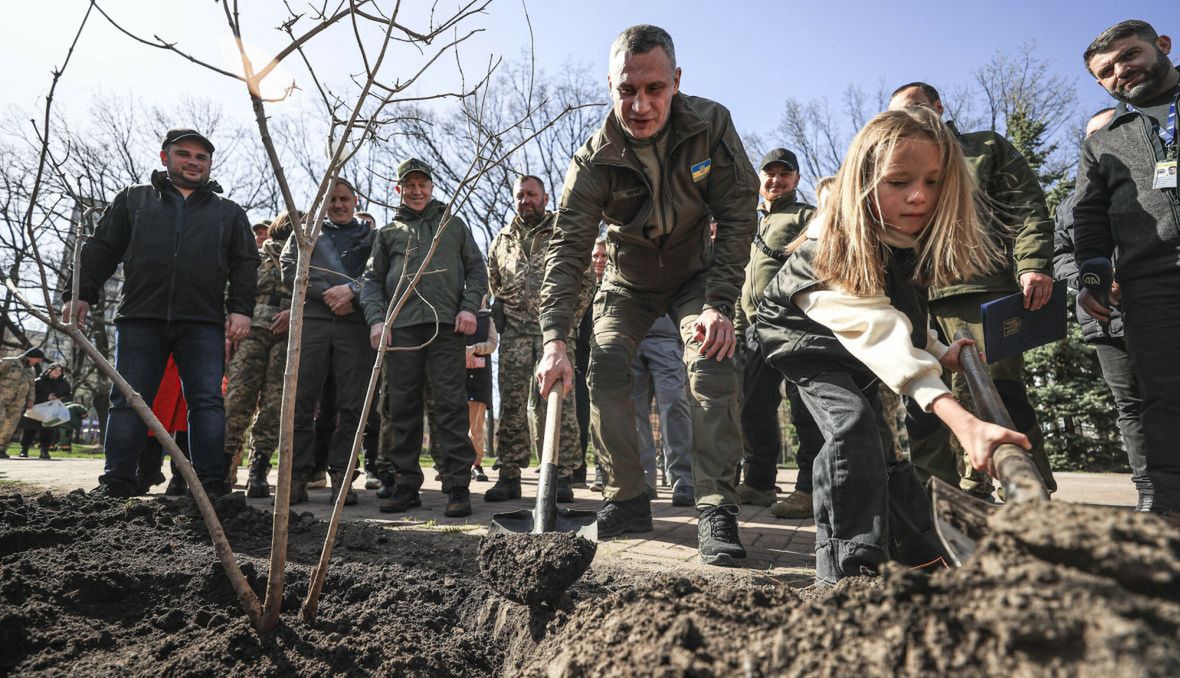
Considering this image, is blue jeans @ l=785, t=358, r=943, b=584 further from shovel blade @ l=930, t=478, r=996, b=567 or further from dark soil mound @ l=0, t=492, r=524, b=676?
dark soil mound @ l=0, t=492, r=524, b=676

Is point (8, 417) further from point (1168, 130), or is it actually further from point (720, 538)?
point (1168, 130)

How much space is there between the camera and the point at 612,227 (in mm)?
3551

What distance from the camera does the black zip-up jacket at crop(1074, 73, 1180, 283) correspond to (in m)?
3.18

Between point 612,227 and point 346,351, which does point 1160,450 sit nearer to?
point 612,227

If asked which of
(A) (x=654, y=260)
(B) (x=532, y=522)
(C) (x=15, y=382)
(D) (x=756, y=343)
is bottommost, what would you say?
(B) (x=532, y=522)

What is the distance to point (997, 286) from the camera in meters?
3.55

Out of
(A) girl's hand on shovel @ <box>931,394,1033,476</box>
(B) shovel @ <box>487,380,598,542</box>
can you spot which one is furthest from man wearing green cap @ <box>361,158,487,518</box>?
(A) girl's hand on shovel @ <box>931,394,1033,476</box>

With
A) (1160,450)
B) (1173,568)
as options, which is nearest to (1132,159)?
(1160,450)

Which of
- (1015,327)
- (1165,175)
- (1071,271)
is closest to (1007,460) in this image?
(1015,327)

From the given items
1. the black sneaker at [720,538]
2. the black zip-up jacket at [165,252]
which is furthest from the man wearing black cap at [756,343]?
the black zip-up jacket at [165,252]

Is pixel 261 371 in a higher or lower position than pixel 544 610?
higher

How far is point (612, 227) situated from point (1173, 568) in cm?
290

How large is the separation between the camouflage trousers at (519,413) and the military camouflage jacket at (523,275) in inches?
5.5

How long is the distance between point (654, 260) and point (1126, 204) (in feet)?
7.83
